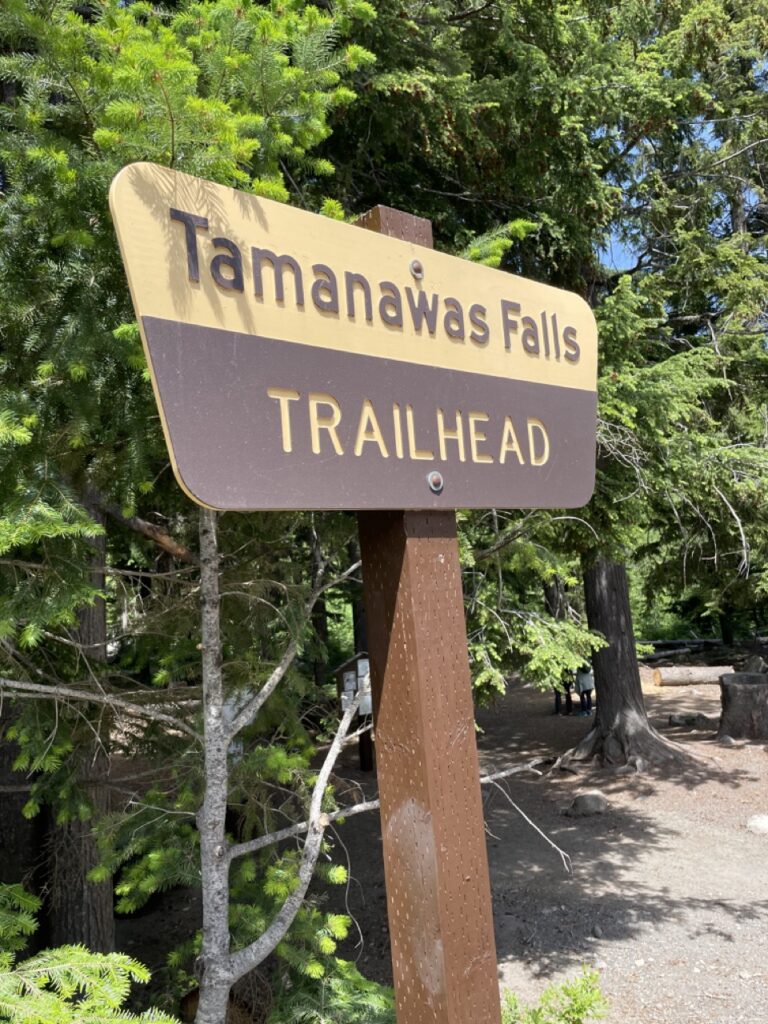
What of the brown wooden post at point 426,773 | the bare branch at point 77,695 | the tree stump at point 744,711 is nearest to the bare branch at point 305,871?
the bare branch at point 77,695

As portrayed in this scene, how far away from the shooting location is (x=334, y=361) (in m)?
1.45

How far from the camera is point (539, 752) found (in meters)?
10.9

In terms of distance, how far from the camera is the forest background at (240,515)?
2.34 m

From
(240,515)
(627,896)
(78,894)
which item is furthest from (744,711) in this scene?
(240,515)

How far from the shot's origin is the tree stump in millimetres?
10484

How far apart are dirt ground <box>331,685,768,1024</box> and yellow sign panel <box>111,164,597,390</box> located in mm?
2188

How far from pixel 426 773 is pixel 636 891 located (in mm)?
5661

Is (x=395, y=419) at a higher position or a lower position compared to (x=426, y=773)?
higher

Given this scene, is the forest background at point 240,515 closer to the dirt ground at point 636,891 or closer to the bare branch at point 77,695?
the bare branch at point 77,695

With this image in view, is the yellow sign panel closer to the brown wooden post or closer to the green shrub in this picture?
the brown wooden post

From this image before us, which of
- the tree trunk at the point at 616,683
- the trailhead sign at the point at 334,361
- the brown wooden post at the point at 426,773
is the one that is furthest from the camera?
the tree trunk at the point at 616,683

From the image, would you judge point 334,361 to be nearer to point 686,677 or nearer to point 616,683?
point 616,683

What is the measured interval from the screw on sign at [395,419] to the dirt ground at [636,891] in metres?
1.59

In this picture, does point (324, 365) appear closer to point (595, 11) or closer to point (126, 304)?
point (126, 304)
